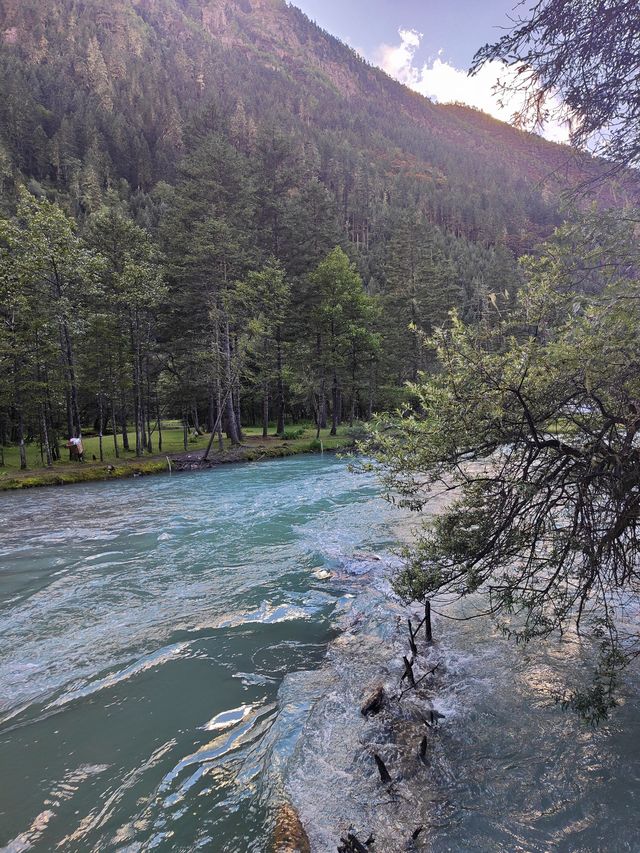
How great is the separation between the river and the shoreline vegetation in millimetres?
11944

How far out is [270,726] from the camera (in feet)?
15.3

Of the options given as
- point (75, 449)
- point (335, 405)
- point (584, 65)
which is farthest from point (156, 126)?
point (584, 65)

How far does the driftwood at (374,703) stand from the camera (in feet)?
15.3

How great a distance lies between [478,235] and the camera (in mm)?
110938

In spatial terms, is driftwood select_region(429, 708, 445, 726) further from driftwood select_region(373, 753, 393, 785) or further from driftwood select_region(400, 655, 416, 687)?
driftwood select_region(373, 753, 393, 785)

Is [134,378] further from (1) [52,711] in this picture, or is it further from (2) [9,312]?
(1) [52,711]

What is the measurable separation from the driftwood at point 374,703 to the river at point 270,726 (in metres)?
0.10

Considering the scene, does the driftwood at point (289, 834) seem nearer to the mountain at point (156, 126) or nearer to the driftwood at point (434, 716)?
the driftwood at point (434, 716)

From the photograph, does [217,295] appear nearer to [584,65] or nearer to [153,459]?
[153,459]

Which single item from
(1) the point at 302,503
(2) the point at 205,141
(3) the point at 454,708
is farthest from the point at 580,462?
(2) the point at 205,141

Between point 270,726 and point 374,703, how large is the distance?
3.58 ft

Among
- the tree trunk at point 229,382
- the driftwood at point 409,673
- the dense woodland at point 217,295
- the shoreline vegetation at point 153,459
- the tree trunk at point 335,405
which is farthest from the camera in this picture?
the tree trunk at point 335,405

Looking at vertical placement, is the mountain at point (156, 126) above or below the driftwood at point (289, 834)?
above

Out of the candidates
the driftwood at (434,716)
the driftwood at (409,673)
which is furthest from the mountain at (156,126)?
the driftwood at (434,716)
